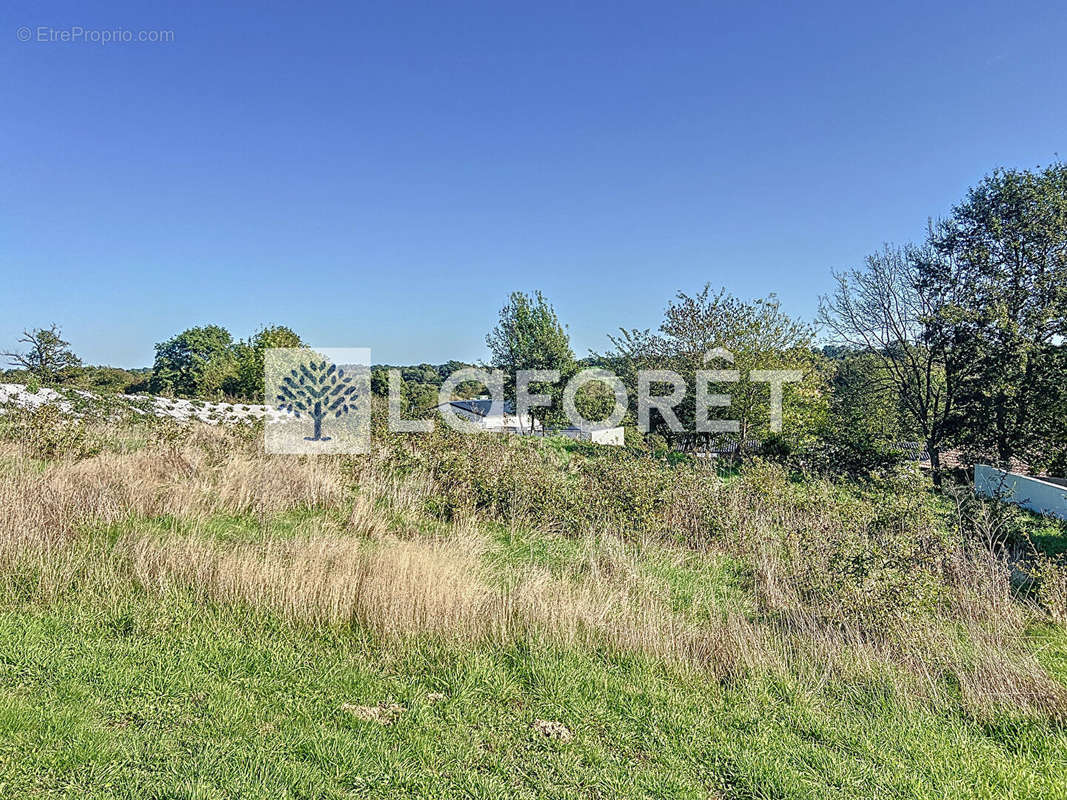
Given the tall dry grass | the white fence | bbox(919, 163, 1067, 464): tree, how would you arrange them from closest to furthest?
the tall dry grass < the white fence < bbox(919, 163, 1067, 464): tree

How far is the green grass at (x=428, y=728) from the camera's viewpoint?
95.1 inches

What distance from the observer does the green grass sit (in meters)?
2.42

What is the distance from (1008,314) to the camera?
14359 mm

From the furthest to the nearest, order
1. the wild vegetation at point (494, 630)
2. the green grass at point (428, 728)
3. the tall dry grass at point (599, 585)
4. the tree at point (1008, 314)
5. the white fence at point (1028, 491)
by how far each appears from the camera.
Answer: the tree at point (1008, 314) < the white fence at point (1028, 491) < the tall dry grass at point (599, 585) < the wild vegetation at point (494, 630) < the green grass at point (428, 728)

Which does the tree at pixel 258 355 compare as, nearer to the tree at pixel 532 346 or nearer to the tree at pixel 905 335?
the tree at pixel 532 346

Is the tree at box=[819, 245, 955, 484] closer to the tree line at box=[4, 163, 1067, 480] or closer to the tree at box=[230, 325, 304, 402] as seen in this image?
the tree line at box=[4, 163, 1067, 480]

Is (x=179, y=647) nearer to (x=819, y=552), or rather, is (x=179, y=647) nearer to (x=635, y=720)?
(x=635, y=720)

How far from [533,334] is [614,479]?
19.2m

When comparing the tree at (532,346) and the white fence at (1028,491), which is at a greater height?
the tree at (532,346)

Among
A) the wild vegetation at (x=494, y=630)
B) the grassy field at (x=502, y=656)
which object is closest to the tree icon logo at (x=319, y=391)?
the wild vegetation at (x=494, y=630)

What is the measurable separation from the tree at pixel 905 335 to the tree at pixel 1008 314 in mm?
461

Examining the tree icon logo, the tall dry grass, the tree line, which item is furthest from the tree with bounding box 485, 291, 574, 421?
the tall dry grass

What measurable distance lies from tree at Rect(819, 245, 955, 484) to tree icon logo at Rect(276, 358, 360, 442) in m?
15.4

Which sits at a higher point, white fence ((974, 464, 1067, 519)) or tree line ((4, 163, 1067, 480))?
tree line ((4, 163, 1067, 480))
